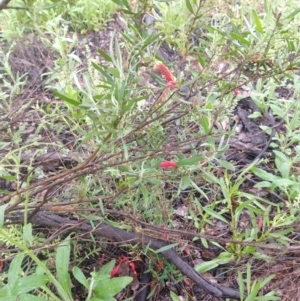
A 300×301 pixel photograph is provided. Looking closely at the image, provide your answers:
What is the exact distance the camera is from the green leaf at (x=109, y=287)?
2.89 ft

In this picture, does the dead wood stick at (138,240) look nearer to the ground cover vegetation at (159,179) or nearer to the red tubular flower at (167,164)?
the ground cover vegetation at (159,179)


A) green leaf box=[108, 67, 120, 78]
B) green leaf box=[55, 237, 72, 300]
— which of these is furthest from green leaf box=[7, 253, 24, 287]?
green leaf box=[108, 67, 120, 78]

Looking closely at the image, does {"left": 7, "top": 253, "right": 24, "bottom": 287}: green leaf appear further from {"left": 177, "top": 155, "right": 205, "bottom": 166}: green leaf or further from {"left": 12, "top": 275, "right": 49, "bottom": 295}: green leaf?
{"left": 177, "top": 155, "right": 205, "bottom": 166}: green leaf

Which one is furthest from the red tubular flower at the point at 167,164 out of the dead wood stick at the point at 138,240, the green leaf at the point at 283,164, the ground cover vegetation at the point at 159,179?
the green leaf at the point at 283,164

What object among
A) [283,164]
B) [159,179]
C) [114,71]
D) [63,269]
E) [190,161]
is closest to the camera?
[114,71]

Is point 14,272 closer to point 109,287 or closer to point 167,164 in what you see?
point 109,287

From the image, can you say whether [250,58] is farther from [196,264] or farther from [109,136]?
[196,264]

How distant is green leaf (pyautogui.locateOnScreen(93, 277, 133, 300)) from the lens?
2.89 feet

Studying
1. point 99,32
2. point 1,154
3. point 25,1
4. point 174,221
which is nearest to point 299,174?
point 174,221

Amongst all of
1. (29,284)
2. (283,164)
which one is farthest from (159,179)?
(283,164)

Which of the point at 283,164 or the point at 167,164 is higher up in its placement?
the point at 167,164

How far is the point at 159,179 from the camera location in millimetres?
1203

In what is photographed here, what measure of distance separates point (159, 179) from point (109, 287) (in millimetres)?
401

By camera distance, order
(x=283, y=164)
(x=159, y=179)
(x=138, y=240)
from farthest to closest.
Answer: (x=283, y=164), (x=138, y=240), (x=159, y=179)
